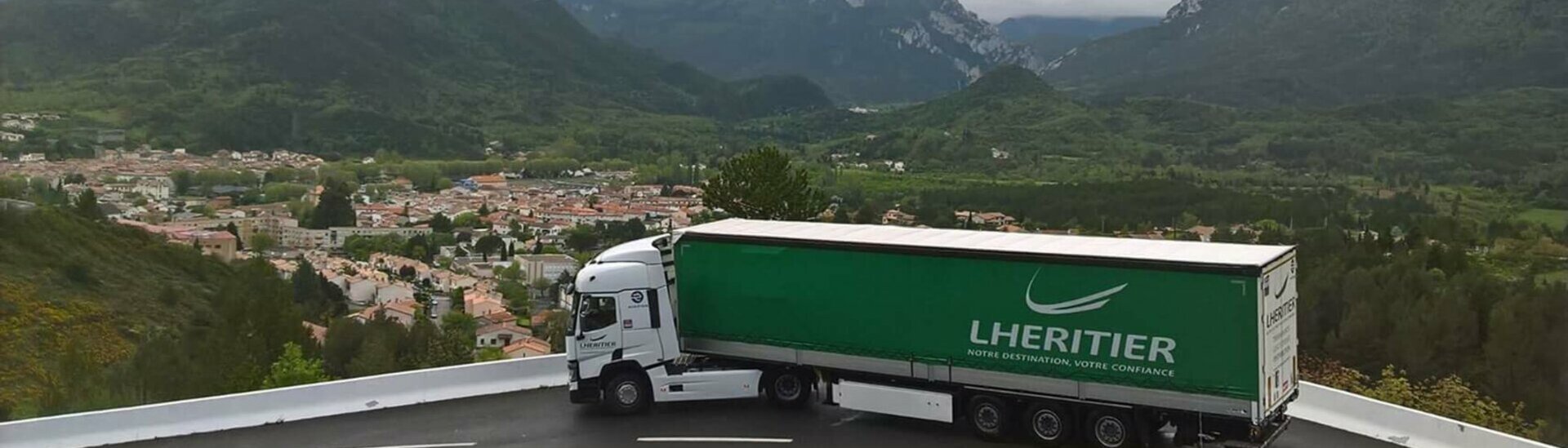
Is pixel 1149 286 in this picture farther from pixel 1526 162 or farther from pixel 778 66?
pixel 778 66

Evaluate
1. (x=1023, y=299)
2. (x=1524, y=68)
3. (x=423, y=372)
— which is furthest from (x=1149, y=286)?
(x=1524, y=68)

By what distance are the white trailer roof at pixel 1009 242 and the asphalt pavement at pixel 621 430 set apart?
7.26ft

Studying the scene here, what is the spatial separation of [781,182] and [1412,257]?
30792 mm

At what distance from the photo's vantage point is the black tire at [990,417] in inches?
523

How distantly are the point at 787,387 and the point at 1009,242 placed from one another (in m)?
3.54

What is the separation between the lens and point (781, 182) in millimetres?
25438

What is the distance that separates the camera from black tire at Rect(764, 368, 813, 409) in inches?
597

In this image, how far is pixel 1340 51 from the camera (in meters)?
108

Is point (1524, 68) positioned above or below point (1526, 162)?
above

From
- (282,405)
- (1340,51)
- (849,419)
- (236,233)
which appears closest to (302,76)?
(236,233)

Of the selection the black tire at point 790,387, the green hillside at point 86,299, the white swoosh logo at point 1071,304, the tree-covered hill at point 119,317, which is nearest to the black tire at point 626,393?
the black tire at point 790,387

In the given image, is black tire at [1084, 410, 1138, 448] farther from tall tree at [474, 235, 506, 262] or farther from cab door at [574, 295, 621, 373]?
tall tree at [474, 235, 506, 262]

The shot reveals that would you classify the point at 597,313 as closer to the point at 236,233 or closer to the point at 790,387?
the point at 790,387

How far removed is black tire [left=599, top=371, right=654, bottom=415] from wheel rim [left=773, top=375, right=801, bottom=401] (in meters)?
1.60
